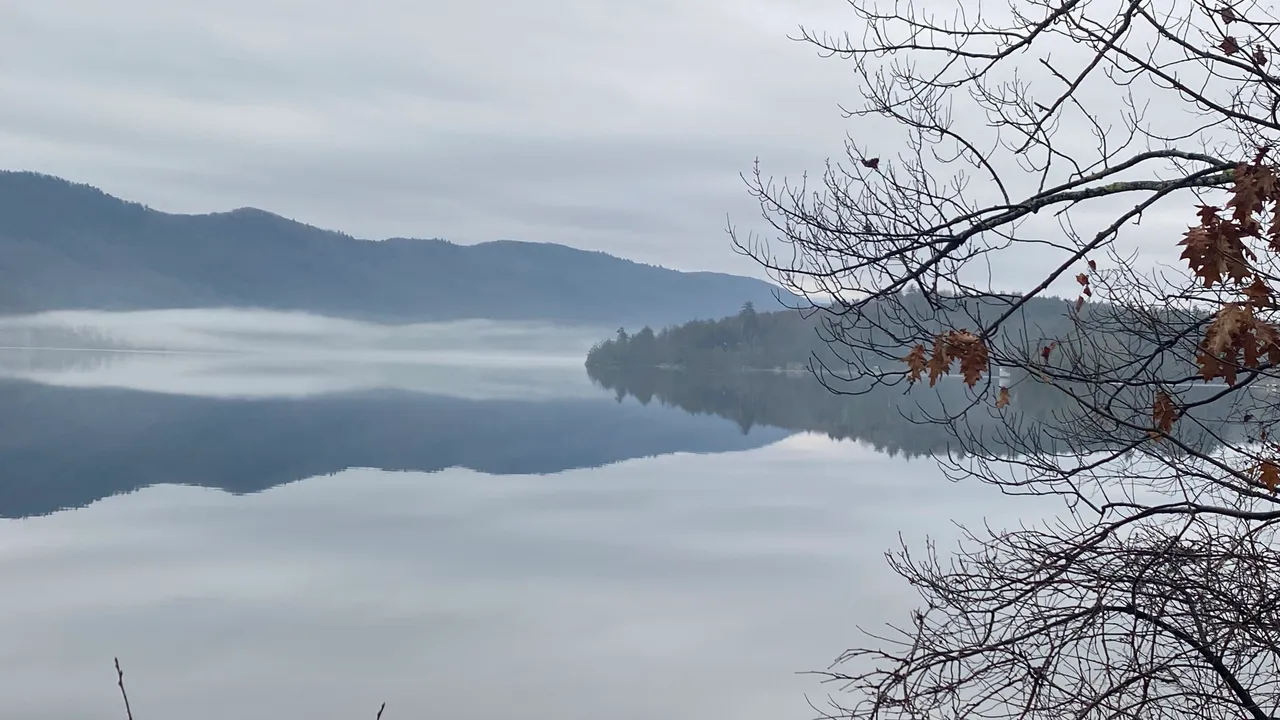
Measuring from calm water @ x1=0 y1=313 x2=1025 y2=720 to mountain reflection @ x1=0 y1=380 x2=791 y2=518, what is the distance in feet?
1.01

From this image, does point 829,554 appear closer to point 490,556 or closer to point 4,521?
point 490,556

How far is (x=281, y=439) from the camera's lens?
149 feet

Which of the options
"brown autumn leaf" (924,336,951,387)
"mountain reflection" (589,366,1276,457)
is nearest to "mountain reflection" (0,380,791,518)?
"mountain reflection" (589,366,1276,457)

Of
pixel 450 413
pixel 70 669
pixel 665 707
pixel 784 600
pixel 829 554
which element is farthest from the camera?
pixel 450 413

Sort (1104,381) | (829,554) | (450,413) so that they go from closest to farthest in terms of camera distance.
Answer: (1104,381)
(829,554)
(450,413)

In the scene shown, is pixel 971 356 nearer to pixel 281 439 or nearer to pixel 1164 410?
pixel 1164 410

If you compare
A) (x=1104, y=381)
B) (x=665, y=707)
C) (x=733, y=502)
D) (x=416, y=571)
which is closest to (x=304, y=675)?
(x=665, y=707)

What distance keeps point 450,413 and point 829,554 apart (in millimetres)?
45727

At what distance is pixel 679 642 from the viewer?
50.0ft

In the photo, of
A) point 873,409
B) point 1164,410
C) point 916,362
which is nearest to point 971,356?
point 916,362

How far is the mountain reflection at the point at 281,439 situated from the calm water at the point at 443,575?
0.31 meters

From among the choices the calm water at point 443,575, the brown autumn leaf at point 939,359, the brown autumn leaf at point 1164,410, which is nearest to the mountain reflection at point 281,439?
the calm water at point 443,575

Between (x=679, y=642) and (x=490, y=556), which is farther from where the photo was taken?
(x=490, y=556)

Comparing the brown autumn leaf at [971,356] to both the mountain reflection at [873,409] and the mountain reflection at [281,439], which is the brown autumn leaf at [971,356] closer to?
the mountain reflection at [873,409]
